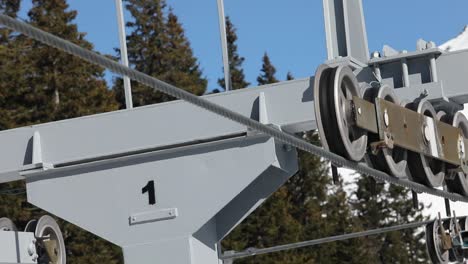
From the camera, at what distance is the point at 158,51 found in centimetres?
4947

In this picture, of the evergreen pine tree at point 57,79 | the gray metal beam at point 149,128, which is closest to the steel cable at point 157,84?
the gray metal beam at point 149,128

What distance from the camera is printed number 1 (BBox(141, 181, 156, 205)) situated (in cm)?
1327

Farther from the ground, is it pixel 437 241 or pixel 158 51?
pixel 158 51

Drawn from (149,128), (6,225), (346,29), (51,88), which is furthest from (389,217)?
(346,29)

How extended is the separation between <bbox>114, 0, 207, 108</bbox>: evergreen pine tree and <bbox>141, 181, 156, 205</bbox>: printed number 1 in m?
34.1

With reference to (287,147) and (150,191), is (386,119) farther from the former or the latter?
(150,191)

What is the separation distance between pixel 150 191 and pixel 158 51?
36.4 meters

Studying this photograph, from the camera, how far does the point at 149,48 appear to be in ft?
162

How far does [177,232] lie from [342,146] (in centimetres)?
309

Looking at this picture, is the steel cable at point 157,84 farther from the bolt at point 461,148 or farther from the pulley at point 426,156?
the bolt at point 461,148

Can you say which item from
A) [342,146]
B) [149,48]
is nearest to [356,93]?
[342,146]

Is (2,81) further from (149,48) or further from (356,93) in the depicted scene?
(356,93)

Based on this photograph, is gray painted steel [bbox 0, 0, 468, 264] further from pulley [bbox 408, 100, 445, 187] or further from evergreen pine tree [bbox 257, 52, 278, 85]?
evergreen pine tree [bbox 257, 52, 278, 85]

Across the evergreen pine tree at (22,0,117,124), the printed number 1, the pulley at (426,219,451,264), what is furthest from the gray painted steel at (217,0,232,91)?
the evergreen pine tree at (22,0,117,124)
